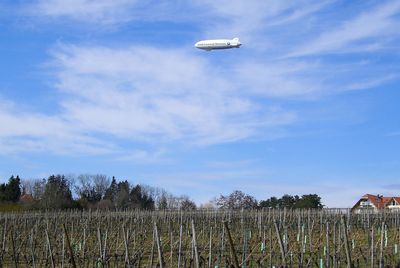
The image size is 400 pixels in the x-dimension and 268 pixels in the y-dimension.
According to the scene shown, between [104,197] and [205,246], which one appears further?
[104,197]

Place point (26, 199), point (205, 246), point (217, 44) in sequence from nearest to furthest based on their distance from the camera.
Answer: point (205, 246) → point (217, 44) → point (26, 199)

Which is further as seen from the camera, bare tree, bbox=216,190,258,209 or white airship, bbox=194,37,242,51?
bare tree, bbox=216,190,258,209

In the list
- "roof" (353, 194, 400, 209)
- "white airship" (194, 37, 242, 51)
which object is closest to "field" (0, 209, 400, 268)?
"white airship" (194, 37, 242, 51)

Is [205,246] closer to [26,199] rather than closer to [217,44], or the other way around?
[217,44]

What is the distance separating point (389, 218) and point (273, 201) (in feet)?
142

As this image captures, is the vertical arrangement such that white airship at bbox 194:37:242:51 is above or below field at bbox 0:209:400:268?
above

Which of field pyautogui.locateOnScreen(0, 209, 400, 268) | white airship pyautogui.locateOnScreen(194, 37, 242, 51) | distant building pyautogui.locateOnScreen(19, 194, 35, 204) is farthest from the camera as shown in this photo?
distant building pyautogui.locateOnScreen(19, 194, 35, 204)

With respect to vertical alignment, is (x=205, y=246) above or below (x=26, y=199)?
below

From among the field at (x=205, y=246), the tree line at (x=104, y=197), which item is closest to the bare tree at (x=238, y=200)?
the tree line at (x=104, y=197)

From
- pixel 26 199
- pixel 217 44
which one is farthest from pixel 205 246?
pixel 26 199

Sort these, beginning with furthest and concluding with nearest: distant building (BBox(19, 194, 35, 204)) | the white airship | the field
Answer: distant building (BBox(19, 194, 35, 204))
the white airship
the field


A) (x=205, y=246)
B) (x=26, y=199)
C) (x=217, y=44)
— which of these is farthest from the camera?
(x=26, y=199)

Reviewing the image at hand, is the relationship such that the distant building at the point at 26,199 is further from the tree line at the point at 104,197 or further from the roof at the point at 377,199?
the roof at the point at 377,199

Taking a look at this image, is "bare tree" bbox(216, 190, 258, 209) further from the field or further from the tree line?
the field
